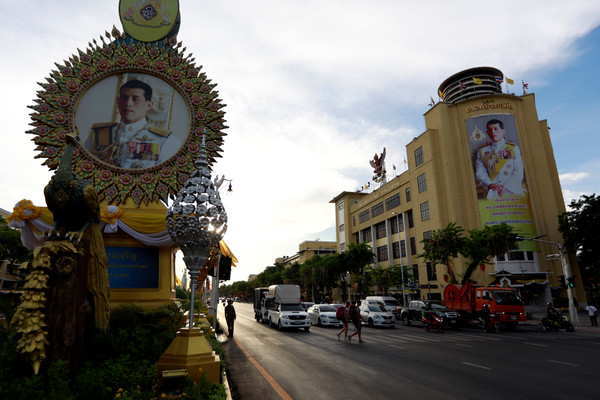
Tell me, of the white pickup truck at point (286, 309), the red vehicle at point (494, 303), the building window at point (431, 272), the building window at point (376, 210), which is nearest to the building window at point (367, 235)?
the building window at point (376, 210)

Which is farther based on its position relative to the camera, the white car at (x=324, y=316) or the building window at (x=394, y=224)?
the building window at (x=394, y=224)

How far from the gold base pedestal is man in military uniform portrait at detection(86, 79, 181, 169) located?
23.1ft

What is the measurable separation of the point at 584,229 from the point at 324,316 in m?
34.2

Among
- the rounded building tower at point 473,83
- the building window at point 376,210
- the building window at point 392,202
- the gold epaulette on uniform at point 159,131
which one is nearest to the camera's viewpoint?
the gold epaulette on uniform at point 159,131

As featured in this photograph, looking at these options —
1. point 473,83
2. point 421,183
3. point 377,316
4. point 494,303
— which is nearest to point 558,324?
point 494,303

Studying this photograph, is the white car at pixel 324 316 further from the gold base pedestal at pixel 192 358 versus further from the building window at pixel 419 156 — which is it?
the building window at pixel 419 156

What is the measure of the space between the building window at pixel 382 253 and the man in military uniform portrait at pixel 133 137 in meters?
51.8

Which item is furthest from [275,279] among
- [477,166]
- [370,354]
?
[370,354]

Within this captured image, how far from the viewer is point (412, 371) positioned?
31.1 feet

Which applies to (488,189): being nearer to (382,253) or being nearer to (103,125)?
(382,253)

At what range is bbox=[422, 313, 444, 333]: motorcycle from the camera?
21.8 m

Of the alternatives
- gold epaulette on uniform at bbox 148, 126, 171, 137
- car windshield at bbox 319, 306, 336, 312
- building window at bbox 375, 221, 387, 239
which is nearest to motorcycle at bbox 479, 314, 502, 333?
car windshield at bbox 319, 306, 336, 312

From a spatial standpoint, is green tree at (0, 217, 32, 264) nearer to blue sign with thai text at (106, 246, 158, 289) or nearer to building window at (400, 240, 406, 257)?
blue sign with thai text at (106, 246, 158, 289)

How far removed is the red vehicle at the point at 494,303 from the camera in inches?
877
